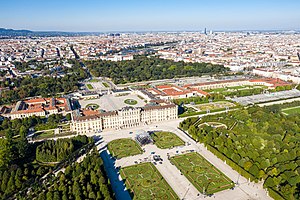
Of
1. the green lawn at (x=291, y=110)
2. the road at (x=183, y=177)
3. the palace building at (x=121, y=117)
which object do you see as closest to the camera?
the road at (x=183, y=177)

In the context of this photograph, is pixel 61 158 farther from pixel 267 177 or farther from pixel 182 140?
pixel 267 177

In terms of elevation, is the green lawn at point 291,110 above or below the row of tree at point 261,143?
below

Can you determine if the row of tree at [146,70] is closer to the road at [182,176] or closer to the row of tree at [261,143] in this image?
the road at [182,176]

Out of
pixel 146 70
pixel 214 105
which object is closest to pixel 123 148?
pixel 214 105

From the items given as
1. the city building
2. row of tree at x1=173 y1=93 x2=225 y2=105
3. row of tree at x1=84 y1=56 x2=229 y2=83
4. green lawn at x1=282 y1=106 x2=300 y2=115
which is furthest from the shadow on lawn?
row of tree at x1=84 y1=56 x2=229 y2=83

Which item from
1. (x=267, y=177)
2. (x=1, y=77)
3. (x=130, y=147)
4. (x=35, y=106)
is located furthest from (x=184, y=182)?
(x=1, y=77)

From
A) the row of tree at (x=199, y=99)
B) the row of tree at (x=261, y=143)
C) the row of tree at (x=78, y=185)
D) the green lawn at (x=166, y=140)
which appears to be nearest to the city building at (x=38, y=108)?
the green lawn at (x=166, y=140)

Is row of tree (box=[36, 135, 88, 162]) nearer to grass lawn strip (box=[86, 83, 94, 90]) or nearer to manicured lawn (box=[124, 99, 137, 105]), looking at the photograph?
manicured lawn (box=[124, 99, 137, 105])
